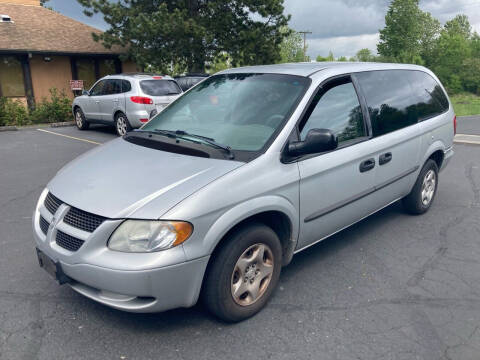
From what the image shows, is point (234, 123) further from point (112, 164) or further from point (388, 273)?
point (388, 273)

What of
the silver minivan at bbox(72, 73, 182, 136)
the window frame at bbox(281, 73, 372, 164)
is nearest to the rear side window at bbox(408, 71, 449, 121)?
the window frame at bbox(281, 73, 372, 164)

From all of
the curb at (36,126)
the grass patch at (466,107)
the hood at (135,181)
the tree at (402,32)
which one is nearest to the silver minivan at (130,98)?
the curb at (36,126)

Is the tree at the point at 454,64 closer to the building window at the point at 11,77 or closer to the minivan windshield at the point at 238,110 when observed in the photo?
the building window at the point at 11,77

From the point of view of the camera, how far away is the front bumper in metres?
2.55

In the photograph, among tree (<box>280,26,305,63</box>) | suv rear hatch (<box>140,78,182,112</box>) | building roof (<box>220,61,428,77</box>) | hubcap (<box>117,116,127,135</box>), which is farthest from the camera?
tree (<box>280,26,305,63</box>)

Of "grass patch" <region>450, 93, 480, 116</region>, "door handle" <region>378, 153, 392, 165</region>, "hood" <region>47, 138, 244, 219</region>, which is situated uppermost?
"hood" <region>47, 138, 244, 219</region>

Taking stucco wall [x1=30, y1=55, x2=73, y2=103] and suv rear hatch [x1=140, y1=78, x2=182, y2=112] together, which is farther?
stucco wall [x1=30, y1=55, x2=73, y2=103]

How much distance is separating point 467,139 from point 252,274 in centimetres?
1024

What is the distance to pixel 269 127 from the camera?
11.0 feet

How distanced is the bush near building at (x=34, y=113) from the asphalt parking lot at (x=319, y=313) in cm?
1168

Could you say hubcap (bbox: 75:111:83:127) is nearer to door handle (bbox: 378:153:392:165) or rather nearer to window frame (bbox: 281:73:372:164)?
window frame (bbox: 281:73:372:164)

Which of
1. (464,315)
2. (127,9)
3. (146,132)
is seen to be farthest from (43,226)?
(127,9)

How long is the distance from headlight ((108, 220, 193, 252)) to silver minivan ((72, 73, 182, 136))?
8.54 m

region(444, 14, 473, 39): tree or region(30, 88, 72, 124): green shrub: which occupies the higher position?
region(444, 14, 473, 39): tree
